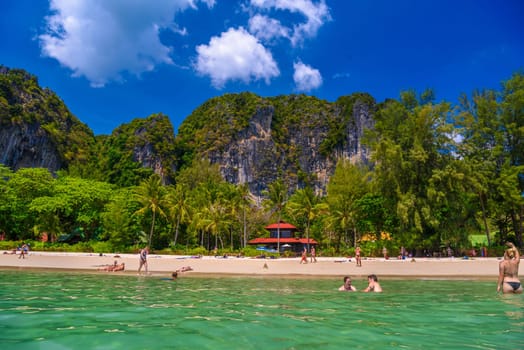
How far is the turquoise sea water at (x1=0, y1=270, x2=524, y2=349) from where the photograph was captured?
21.0 feet

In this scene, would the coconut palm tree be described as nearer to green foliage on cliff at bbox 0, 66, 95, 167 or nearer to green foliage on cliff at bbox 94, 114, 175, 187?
green foliage on cliff at bbox 94, 114, 175, 187

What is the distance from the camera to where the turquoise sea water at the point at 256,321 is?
21.0 feet

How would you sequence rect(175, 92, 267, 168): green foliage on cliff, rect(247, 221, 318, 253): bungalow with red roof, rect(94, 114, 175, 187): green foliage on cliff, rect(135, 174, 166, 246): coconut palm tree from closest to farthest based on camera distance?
1. rect(135, 174, 166, 246): coconut palm tree
2. rect(247, 221, 318, 253): bungalow with red roof
3. rect(94, 114, 175, 187): green foliage on cliff
4. rect(175, 92, 267, 168): green foliage on cliff

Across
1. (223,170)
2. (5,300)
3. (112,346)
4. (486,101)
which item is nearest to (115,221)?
(5,300)

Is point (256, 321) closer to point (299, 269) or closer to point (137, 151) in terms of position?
point (299, 269)

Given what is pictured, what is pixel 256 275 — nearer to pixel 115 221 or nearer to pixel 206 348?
pixel 206 348

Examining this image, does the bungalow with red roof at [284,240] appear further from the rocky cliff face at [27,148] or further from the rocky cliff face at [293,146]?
the rocky cliff face at [293,146]

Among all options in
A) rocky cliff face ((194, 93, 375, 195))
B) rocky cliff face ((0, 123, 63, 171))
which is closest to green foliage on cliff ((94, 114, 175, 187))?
rocky cliff face ((0, 123, 63, 171))

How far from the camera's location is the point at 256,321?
8.54 m

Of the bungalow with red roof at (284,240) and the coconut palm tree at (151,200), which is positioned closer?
the coconut palm tree at (151,200)

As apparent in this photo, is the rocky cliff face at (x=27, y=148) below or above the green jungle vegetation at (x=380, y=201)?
above

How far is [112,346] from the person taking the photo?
19.8ft

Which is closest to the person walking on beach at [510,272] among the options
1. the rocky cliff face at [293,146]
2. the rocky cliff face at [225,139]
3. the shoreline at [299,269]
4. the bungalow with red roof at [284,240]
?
the shoreline at [299,269]

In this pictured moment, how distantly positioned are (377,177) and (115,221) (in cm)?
3233
